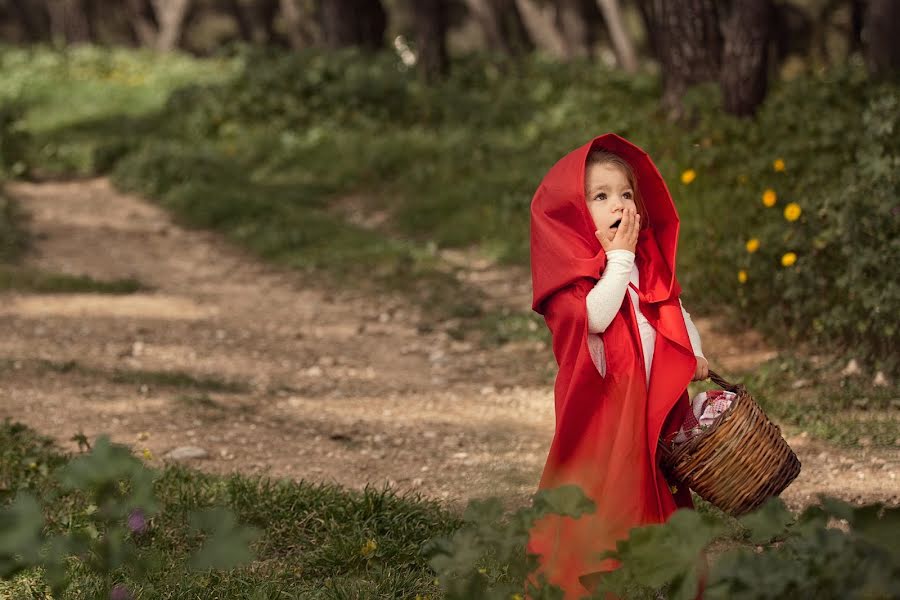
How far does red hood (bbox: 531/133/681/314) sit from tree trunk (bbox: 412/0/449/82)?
10.5m

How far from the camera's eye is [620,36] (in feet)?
62.5

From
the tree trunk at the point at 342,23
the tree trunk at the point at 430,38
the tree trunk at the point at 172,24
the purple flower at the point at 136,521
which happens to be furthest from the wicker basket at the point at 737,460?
the tree trunk at the point at 172,24

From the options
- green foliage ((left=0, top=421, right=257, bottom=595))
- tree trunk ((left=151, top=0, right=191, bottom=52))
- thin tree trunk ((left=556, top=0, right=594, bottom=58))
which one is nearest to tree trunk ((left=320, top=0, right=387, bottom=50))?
tree trunk ((left=151, top=0, right=191, bottom=52))

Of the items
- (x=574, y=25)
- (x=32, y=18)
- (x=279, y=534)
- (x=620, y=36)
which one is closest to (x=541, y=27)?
(x=574, y=25)

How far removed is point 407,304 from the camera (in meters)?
7.61

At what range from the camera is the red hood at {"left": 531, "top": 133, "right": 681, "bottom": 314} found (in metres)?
3.16

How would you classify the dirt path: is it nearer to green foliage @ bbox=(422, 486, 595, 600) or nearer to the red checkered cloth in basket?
the red checkered cloth in basket

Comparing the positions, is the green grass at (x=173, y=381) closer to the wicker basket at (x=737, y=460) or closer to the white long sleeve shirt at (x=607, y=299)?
the white long sleeve shirt at (x=607, y=299)

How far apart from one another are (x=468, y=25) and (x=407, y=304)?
3417 centimetres

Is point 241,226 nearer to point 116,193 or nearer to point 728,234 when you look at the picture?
point 116,193

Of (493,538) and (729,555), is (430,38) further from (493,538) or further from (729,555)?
(729,555)

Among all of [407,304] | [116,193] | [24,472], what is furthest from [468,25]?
[24,472]

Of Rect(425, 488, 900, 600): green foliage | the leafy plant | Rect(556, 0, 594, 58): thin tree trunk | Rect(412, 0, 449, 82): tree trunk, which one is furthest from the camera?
Rect(556, 0, 594, 58): thin tree trunk

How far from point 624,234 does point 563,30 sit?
22.5m
